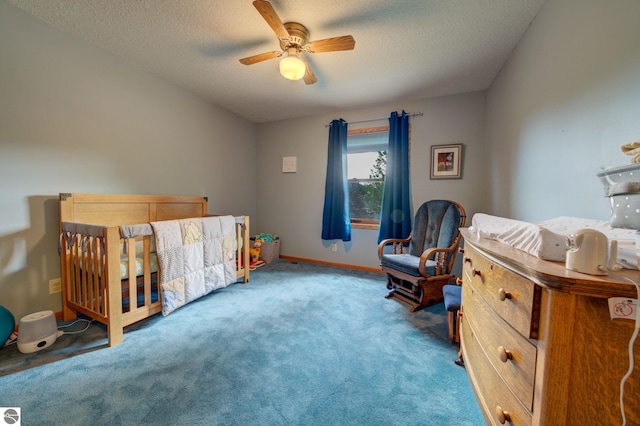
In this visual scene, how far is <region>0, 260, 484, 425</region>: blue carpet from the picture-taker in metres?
1.12

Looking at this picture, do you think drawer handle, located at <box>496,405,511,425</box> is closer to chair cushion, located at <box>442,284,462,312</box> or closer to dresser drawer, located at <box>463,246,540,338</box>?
dresser drawer, located at <box>463,246,540,338</box>

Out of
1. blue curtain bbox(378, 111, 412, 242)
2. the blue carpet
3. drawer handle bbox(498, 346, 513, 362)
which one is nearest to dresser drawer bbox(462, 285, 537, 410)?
drawer handle bbox(498, 346, 513, 362)

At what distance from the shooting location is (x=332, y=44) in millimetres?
1740

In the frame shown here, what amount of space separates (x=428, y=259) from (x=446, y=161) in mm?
1351

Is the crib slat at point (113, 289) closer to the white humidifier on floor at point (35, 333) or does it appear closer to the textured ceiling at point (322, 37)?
the white humidifier on floor at point (35, 333)

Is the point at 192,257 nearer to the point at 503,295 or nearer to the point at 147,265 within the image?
the point at 147,265

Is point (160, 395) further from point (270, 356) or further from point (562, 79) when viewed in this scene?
point (562, 79)

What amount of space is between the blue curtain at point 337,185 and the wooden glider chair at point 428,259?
0.93 m

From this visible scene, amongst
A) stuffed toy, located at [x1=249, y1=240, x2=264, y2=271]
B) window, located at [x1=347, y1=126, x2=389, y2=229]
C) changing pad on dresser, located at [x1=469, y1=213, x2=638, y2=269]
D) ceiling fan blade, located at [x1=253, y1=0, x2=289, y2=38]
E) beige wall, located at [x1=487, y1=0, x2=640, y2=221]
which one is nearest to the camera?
changing pad on dresser, located at [x1=469, y1=213, x2=638, y2=269]

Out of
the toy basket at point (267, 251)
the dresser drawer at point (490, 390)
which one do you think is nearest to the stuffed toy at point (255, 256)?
the toy basket at point (267, 251)

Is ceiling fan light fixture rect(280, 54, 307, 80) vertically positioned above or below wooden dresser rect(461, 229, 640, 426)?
above

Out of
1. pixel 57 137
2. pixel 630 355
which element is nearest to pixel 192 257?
pixel 57 137

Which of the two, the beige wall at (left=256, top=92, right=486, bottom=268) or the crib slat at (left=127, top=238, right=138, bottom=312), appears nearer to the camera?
the crib slat at (left=127, top=238, right=138, bottom=312)

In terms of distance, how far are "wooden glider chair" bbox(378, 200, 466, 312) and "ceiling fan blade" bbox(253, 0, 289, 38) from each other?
2115 millimetres
